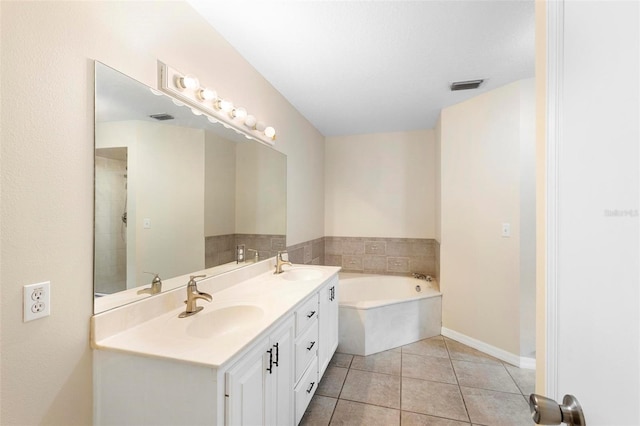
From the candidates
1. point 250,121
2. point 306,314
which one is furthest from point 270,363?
point 250,121

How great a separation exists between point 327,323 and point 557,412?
1.80 meters

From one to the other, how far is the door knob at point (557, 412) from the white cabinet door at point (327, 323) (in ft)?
5.18

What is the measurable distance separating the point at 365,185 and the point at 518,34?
2.37m

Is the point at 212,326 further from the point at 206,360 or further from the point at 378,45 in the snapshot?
the point at 378,45

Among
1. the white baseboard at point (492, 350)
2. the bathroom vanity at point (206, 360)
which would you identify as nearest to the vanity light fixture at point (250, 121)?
the bathroom vanity at point (206, 360)

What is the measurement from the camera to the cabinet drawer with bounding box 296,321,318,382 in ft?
5.29

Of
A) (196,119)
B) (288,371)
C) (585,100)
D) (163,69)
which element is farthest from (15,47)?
(288,371)

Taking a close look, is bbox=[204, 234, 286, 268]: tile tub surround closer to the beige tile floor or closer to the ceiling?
the beige tile floor

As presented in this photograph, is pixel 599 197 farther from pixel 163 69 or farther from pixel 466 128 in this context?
pixel 466 128

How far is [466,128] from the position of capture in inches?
112

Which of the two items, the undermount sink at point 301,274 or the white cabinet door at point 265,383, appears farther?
the undermount sink at point 301,274

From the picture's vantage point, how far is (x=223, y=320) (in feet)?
4.70

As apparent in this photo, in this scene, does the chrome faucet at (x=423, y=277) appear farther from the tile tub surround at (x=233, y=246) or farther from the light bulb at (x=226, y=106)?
the light bulb at (x=226, y=106)

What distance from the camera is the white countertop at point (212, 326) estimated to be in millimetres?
993
